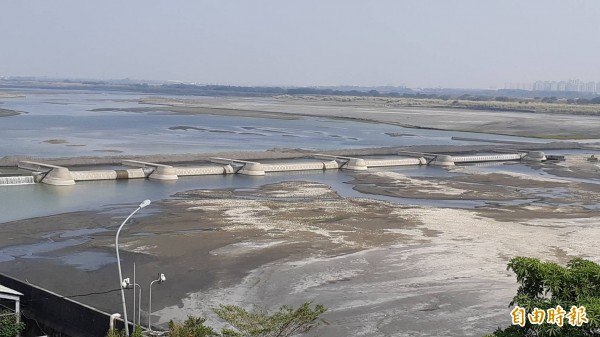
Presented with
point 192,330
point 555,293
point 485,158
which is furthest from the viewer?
point 485,158

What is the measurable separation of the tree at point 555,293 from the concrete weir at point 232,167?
3274 centimetres

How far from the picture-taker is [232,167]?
157 feet

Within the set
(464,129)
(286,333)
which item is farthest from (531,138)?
(286,333)

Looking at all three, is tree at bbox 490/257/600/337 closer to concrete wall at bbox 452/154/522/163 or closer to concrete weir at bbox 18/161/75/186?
concrete weir at bbox 18/161/75/186

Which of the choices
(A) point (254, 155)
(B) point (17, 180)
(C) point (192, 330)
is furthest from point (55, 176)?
(C) point (192, 330)

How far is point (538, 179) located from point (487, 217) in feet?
57.6

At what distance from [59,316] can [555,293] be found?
1026cm

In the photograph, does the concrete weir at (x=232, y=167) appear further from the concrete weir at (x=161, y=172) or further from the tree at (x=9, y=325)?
the tree at (x=9, y=325)

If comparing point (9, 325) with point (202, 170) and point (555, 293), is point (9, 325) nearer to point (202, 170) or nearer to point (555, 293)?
point (555, 293)

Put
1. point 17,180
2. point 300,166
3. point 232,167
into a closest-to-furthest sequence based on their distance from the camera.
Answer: point 17,180, point 232,167, point 300,166

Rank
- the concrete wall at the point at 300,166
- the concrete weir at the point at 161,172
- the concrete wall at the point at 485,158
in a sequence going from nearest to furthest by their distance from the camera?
the concrete weir at the point at 161,172 → the concrete wall at the point at 300,166 → the concrete wall at the point at 485,158

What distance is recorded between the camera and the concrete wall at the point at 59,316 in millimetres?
15641

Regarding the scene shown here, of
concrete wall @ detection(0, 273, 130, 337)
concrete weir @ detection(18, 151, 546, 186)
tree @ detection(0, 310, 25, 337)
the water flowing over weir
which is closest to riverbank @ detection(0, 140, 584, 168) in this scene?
concrete weir @ detection(18, 151, 546, 186)

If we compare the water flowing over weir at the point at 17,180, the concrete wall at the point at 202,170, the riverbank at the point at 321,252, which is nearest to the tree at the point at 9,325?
the riverbank at the point at 321,252
